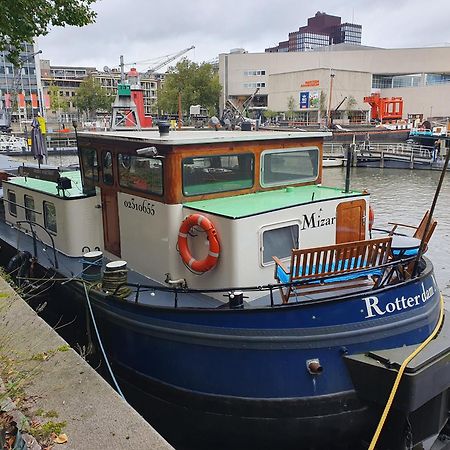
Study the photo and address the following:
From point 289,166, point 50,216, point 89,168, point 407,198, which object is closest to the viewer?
point 289,166

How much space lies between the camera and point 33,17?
8.11 metres

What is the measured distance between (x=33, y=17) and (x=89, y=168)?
2.78 metres

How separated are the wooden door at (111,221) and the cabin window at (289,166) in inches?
95.1

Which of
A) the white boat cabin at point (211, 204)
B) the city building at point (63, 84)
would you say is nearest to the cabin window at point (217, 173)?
the white boat cabin at point (211, 204)

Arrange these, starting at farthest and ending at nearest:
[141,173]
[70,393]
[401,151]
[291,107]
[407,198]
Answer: [291,107] < [401,151] < [407,198] < [141,173] < [70,393]

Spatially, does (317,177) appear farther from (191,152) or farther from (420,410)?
(420,410)

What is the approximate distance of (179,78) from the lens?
247 feet

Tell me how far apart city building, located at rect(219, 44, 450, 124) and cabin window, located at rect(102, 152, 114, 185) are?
63.5 m

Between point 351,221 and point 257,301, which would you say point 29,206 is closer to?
point 257,301

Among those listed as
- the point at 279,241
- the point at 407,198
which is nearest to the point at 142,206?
the point at 279,241

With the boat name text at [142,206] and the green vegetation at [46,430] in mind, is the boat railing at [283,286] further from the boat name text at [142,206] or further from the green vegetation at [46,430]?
the green vegetation at [46,430]

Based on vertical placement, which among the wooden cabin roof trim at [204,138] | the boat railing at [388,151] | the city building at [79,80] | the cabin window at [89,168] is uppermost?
the city building at [79,80]

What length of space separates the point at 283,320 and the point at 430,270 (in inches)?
81.2

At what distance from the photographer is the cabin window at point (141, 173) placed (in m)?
6.40
